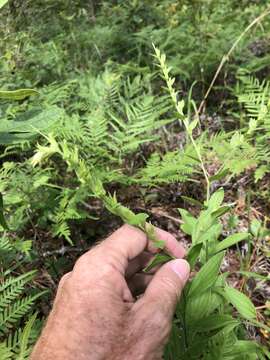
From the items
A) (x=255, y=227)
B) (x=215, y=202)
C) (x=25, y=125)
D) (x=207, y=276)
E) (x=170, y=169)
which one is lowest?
(x=255, y=227)

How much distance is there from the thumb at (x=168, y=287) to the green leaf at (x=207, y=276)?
Answer: 0.04 m

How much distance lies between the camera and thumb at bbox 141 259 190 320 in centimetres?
121

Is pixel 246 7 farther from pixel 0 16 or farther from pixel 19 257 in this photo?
pixel 19 257

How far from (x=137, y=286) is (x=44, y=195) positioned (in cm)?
108

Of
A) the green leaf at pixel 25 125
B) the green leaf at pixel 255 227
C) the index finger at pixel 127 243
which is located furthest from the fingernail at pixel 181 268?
the green leaf at pixel 255 227

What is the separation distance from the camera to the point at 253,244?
7.61ft

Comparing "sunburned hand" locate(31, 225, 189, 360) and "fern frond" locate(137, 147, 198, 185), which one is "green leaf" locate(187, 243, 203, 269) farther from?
"fern frond" locate(137, 147, 198, 185)

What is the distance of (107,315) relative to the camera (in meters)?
1.20

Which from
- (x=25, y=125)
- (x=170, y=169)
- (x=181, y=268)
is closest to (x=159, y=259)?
(x=181, y=268)

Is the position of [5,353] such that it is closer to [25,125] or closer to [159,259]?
[159,259]

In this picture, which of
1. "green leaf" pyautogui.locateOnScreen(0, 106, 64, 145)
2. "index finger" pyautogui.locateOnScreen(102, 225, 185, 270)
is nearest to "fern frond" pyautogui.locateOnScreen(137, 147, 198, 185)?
"index finger" pyautogui.locateOnScreen(102, 225, 185, 270)

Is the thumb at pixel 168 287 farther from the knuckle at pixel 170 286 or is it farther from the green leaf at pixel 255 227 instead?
the green leaf at pixel 255 227

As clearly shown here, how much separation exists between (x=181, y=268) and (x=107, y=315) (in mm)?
226

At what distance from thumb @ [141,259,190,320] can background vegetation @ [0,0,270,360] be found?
51mm
